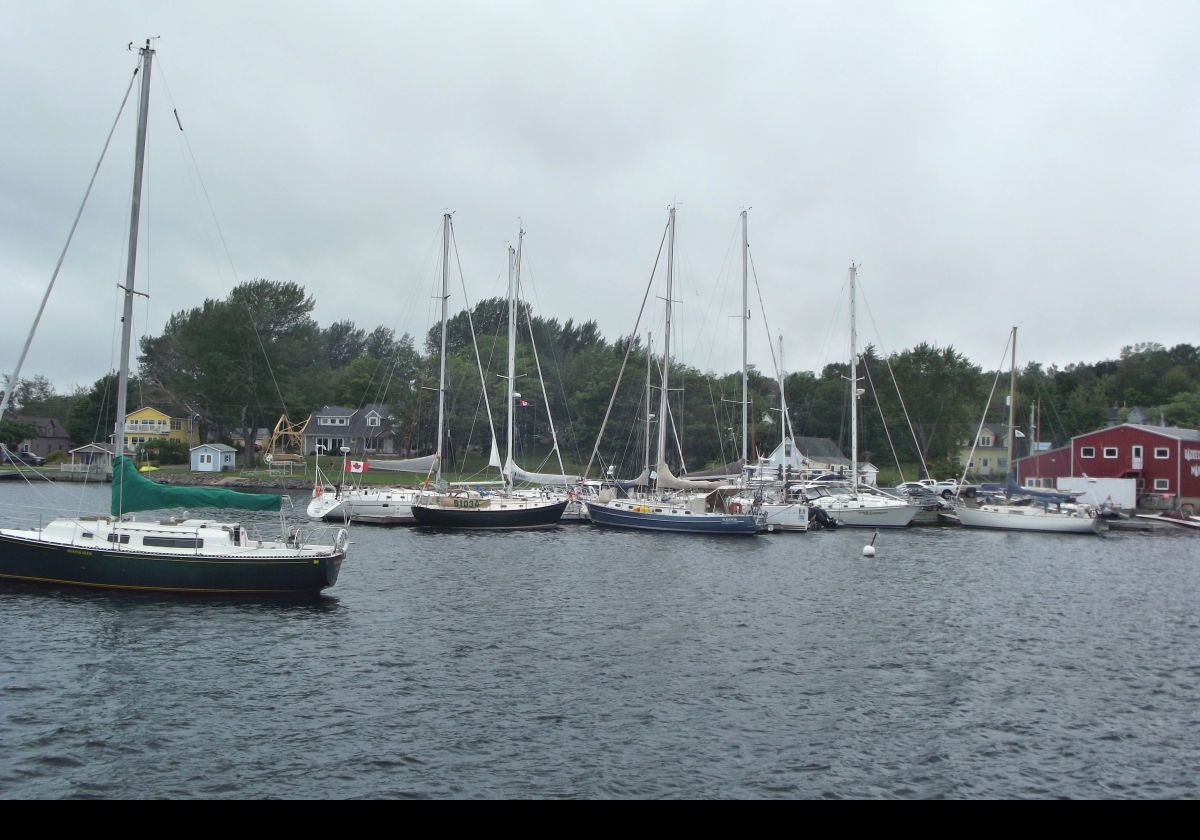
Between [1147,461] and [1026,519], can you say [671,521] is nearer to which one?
[1026,519]

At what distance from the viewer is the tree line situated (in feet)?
322

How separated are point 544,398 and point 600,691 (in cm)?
6716

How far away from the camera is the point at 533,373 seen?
422 feet

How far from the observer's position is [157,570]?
28.5m

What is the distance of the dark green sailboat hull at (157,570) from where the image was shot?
2847 centimetres

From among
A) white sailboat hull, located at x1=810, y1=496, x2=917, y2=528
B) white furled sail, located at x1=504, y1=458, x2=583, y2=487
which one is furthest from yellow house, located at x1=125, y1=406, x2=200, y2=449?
white sailboat hull, located at x1=810, y1=496, x2=917, y2=528

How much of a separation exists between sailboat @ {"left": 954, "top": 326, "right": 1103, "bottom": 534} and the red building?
47.9 feet

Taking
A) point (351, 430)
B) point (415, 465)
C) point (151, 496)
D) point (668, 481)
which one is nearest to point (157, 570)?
point (151, 496)

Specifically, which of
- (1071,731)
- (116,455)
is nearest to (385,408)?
(116,455)

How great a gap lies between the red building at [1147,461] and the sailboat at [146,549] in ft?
236

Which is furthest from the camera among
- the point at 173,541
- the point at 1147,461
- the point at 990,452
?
the point at 990,452

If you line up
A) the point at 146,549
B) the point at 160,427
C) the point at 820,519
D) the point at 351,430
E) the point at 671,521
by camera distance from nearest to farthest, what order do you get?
the point at 146,549
the point at 671,521
the point at 820,519
the point at 160,427
the point at 351,430

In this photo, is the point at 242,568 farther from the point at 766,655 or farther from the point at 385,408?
the point at 385,408
